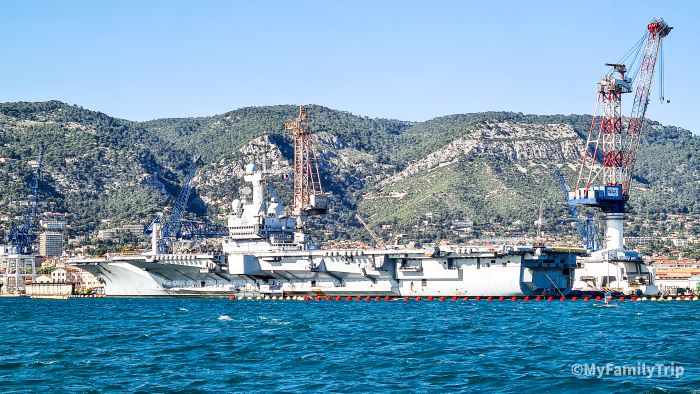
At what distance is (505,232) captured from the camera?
7087 inches

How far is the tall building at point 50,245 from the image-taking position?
165500 millimetres

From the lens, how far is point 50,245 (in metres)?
167

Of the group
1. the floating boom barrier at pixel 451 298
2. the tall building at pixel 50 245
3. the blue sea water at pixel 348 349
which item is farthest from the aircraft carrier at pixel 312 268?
the tall building at pixel 50 245

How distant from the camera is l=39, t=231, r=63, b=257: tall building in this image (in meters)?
166

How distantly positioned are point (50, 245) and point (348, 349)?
442 feet

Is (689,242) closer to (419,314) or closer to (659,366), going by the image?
(419,314)

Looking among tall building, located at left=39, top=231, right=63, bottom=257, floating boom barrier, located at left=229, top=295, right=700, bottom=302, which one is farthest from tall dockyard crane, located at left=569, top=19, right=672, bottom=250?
tall building, located at left=39, top=231, right=63, bottom=257

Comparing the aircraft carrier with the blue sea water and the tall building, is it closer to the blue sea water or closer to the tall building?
the blue sea water

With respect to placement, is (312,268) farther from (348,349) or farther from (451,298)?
(348,349)

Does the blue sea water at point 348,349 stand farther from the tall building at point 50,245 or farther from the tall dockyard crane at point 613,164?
the tall building at point 50,245

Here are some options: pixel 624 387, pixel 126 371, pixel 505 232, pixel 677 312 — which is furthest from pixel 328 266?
pixel 505 232

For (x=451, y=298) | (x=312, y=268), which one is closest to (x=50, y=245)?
(x=312, y=268)

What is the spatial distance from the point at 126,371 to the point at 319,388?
734cm

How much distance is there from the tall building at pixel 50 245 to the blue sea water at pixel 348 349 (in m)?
105
